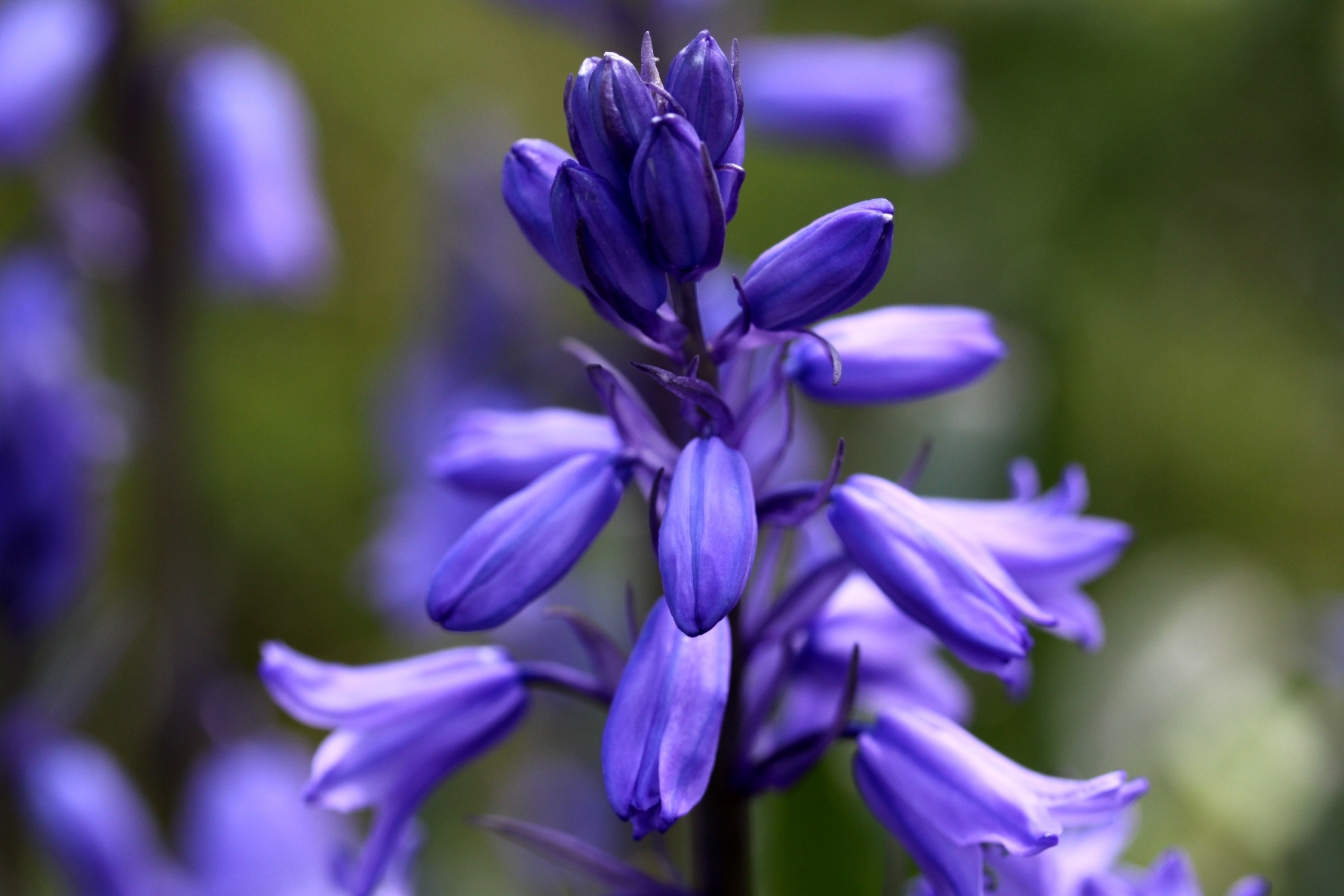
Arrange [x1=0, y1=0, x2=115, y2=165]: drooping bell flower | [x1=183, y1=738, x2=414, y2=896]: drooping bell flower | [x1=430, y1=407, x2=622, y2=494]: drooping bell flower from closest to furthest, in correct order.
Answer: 1. [x1=430, y1=407, x2=622, y2=494]: drooping bell flower
2. [x1=183, y1=738, x2=414, y2=896]: drooping bell flower
3. [x1=0, y1=0, x2=115, y2=165]: drooping bell flower

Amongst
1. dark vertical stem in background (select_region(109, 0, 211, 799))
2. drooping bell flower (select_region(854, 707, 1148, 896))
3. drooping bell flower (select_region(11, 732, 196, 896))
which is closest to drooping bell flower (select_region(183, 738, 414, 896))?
drooping bell flower (select_region(11, 732, 196, 896))

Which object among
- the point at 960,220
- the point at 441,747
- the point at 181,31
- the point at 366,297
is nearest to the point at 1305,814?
the point at 441,747

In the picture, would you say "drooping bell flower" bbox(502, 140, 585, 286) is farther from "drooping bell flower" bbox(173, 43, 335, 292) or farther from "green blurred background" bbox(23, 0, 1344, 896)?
"drooping bell flower" bbox(173, 43, 335, 292)

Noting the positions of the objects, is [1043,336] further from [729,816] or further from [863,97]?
[729,816]

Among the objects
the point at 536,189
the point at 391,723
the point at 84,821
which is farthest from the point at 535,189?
the point at 84,821

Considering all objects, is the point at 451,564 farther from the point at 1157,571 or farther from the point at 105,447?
the point at 1157,571

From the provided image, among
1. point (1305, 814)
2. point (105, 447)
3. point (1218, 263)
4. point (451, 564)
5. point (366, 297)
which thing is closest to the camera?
point (451, 564)
